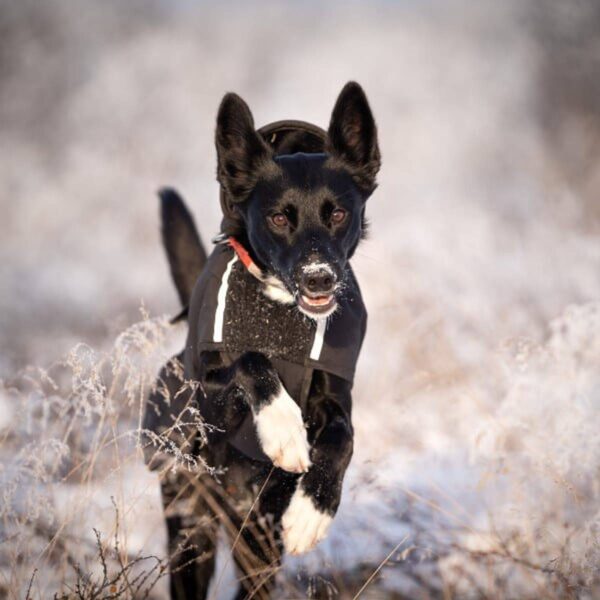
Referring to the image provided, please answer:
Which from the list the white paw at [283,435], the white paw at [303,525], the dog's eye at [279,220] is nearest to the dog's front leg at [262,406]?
the white paw at [283,435]

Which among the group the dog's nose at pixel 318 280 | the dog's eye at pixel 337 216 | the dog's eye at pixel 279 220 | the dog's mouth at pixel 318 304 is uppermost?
the dog's eye at pixel 337 216

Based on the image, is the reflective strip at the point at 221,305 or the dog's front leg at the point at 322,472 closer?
the dog's front leg at the point at 322,472

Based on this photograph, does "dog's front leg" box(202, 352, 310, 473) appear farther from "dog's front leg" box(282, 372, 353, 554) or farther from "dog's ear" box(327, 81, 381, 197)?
"dog's ear" box(327, 81, 381, 197)

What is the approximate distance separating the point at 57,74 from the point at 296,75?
376 cm

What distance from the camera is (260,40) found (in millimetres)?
14547

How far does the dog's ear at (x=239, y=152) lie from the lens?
10.7 feet

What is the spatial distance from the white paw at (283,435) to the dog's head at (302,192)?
0.38 meters

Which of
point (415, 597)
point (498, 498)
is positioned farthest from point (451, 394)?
point (415, 597)

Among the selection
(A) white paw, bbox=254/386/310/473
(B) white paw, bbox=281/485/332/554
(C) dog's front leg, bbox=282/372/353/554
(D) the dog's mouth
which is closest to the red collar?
(D) the dog's mouth

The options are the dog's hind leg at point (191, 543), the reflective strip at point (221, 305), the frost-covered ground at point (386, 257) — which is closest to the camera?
the reflective strip at point (221, 305)

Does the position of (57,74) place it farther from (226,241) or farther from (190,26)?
(226,241)

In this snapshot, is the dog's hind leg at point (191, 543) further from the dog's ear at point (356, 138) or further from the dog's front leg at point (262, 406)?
the dog's ear at point (356, 138)

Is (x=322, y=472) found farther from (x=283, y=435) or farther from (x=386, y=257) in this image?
(x=386, y=257)

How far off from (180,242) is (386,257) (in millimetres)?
4714
